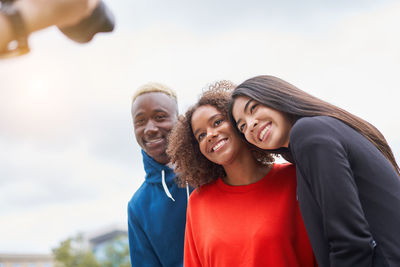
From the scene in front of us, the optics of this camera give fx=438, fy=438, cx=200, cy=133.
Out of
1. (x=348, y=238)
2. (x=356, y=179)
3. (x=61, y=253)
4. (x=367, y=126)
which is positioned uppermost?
(x=61, y=253)

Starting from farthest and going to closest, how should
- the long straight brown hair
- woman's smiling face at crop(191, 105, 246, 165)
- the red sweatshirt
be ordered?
1. woman's smiling face at crop(191, 105, 246, 165)
2. the red sweatshirt
3. the long straight brown hair

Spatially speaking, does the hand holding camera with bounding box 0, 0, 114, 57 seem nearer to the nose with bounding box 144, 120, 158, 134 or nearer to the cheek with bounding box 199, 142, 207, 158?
the cheek with bounding box 199, 142, 207, 158

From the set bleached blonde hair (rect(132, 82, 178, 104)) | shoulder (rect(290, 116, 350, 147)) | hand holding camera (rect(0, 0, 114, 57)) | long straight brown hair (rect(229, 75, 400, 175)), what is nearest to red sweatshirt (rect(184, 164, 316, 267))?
long straight brown hair (rect(229, 75, 400, 175))

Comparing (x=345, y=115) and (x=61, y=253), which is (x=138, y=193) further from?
Result: (x=61, y=253)

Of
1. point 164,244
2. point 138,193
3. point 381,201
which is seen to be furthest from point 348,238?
point 138,193

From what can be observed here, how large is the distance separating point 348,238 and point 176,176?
1991mm

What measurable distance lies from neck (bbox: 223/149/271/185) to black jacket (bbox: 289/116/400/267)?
980mm

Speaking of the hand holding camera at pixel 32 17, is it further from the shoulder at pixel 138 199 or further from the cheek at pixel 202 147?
the shoulder at pixel 138 199

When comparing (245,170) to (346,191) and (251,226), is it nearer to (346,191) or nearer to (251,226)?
(251,226)

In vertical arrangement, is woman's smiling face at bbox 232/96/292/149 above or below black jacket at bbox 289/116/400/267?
above

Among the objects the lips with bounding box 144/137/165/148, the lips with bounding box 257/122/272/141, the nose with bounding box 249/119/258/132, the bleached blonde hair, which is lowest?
the lips with bounding box 257/122/272/141

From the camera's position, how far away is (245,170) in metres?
3.33

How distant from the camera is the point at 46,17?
3.92ft

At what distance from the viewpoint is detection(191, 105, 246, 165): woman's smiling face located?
3.27 metres
